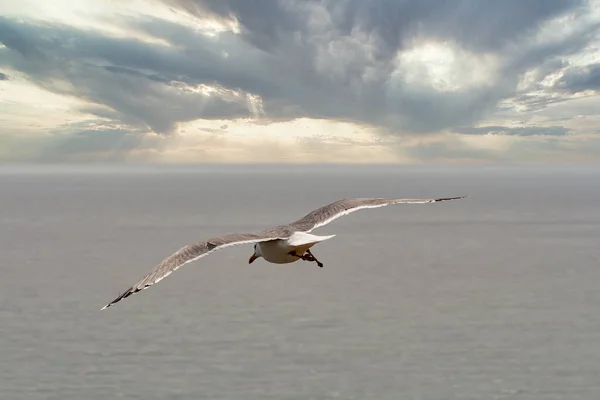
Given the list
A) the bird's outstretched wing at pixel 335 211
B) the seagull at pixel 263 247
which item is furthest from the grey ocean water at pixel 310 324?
the seagull at pixel 263 247

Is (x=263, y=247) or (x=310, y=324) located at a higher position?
(x=263, y=247)

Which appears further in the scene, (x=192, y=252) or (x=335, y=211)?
(x=335, y=211)

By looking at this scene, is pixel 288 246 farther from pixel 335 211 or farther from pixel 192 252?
pixel 335 211

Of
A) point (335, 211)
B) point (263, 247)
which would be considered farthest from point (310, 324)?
point (263, 247)

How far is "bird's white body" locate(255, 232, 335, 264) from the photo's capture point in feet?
54.2

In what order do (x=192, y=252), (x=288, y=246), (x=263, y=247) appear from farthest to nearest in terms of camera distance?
(x=263, y=247)
(x=288, y=246)
(x=192, y=252)

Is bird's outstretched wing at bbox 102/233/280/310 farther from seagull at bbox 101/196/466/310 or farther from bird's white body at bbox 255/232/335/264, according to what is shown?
bird's white body at bbox 255/232/335/264

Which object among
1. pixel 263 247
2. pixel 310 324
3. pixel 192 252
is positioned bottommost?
pixel 310 324

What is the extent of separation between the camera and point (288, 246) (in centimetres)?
1675

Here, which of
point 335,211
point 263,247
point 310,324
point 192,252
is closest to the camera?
point 192,252

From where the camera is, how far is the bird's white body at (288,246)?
1653 cm

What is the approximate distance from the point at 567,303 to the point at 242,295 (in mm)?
26893

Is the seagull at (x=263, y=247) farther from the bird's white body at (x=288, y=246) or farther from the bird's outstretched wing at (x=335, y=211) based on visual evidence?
the bird's outstretched wing at (x=335, y=211)

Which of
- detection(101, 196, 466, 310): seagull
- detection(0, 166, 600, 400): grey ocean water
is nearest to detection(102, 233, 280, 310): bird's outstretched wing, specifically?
detection(101, 196, 466, 310): seagull
